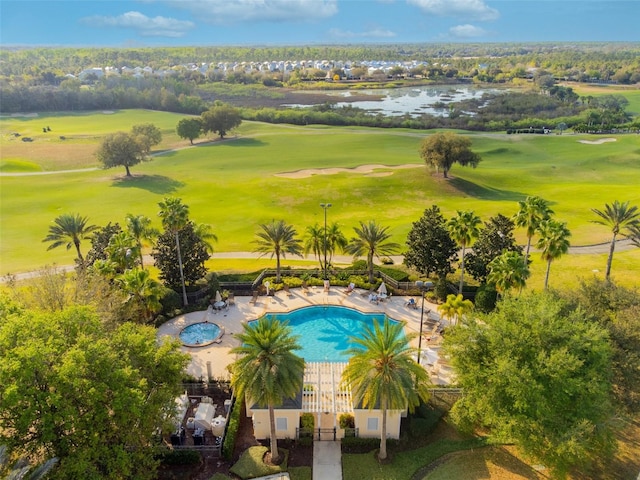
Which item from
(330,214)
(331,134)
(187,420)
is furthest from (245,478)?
(331,134)

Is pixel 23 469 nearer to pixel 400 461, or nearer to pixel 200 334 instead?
pixel 400 461

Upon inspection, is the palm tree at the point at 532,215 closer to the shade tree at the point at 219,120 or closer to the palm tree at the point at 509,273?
the palm tree at the point at 509,273

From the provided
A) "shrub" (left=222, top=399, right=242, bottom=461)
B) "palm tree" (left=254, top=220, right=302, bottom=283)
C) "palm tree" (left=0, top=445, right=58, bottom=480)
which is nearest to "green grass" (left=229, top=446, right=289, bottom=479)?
"shrub" (left=222, top=399, right=242, bottom=461)

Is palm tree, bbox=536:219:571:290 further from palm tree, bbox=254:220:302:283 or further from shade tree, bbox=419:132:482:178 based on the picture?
shade tree, bbox=419:132:482:178

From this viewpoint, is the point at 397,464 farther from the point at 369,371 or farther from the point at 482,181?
→ the point at 482,181

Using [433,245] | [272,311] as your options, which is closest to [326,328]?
[272,311]
